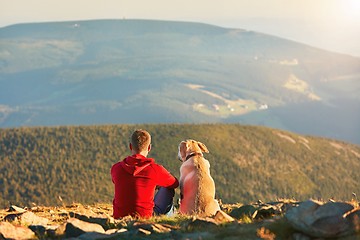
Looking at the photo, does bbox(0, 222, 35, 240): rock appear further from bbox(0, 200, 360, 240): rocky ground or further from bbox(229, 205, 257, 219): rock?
bbox(229, 205, 257, 219): rock

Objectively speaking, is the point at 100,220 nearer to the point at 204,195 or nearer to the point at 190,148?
the point at 204,195

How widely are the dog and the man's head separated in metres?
1.38

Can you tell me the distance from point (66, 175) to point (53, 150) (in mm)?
18727

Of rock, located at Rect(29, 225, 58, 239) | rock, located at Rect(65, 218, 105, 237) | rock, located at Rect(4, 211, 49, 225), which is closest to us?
rock, located at Rect(65, 218, 105, 237)

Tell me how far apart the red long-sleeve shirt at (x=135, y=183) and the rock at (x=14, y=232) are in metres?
3.78

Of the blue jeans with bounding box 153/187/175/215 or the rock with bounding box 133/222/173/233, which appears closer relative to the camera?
the rock with bounding box 133/222/173/233

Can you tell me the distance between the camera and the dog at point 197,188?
15.5m

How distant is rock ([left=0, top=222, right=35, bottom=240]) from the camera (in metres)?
11.3

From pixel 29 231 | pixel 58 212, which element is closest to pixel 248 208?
pixel 29 231

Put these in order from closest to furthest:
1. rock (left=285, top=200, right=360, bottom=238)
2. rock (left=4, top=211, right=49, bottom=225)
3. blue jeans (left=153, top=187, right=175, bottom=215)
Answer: rock (left=285, top=200, right=360, bottom=238), rock (left=4, top=211, right=49, bottom=225), blue jeans (left=153, top=187, right=175, bottom=215)

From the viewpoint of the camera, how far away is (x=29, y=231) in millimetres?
11852

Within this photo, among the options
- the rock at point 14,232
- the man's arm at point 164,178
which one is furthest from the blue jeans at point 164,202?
the rock at point 14,232

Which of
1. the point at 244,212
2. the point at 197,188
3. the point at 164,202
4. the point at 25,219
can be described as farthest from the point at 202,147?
the point at 25,219

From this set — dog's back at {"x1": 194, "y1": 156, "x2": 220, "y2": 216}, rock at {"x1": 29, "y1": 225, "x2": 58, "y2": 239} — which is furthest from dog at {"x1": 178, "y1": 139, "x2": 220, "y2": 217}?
rock at {"x1": 29, "y1": 225, "x2": 58, "y2": 239}
